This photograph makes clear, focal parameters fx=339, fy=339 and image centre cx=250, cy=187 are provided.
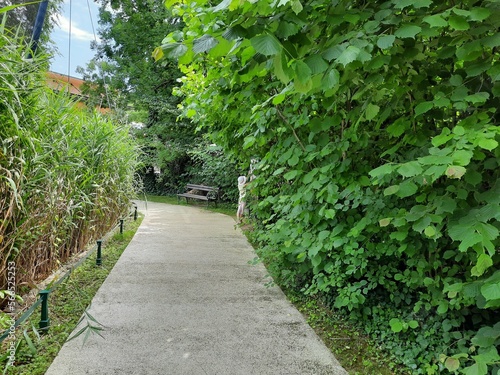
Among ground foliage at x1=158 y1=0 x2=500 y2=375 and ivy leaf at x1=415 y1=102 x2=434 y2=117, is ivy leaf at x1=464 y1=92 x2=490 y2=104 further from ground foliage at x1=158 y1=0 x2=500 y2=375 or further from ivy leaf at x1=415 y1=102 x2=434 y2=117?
ivy leaf at x1=415 y1=102 x2=434 y2=117

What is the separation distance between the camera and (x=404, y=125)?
2.11 meters

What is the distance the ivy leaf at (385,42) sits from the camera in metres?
1.51

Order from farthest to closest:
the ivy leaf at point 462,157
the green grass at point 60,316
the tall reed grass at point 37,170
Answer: the tall reed grass at point 37,170
the green grass at point 60,316
the ivy leaf at point 462,157

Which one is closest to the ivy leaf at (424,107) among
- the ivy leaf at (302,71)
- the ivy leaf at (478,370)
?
the ivy leaf at (302,71)

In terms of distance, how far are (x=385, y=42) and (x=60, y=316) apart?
3003 millimetres

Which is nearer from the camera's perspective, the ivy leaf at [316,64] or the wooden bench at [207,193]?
the ivy leaf at [316,64]

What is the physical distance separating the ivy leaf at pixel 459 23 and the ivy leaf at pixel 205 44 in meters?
1.05

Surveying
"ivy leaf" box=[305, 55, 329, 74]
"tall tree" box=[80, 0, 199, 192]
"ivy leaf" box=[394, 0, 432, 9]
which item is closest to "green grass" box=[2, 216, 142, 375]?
"ivy leaf" box=[305, 55, 329, 74]

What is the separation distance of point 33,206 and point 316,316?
2.47 metres

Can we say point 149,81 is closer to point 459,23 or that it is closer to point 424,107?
point 424,107

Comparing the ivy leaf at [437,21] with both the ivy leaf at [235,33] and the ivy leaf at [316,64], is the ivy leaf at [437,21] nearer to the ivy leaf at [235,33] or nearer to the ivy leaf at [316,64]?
the ivy leaf at [316,64]

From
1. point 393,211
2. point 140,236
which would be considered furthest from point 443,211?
point 140,236

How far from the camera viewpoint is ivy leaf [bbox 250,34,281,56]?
4.06ft

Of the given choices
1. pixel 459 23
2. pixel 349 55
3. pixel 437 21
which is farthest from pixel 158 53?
pixel 459 23
